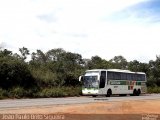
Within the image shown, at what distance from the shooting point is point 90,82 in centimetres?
4644

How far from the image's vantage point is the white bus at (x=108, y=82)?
46125 mm

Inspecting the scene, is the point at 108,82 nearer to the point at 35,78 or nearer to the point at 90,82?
the point at 90,82

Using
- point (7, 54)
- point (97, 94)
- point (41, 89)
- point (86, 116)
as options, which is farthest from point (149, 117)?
point (7, 54)

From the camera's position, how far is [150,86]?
72.9 metres

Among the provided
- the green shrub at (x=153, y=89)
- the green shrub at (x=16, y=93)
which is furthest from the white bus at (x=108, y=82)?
the green shrub at (x=153, y=89)

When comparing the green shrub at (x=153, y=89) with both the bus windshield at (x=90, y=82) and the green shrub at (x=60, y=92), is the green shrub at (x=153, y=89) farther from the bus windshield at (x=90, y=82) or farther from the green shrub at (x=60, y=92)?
the bus windshield at (x=90, y=82)

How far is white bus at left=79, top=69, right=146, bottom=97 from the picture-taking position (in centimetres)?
4612

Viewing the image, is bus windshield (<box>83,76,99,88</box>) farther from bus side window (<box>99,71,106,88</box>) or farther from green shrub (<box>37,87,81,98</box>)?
green shrub (<box>37,87,81,98</box>)

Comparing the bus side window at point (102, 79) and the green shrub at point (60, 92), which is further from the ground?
the bus side window at point (102, 79)

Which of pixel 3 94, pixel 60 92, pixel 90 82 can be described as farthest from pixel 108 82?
pixel 3 94

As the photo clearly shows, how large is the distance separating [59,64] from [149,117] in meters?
39.7

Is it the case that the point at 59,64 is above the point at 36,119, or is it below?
above

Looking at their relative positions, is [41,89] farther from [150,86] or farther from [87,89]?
[150,86]

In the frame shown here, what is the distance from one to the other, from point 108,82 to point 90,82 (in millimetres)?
2127
